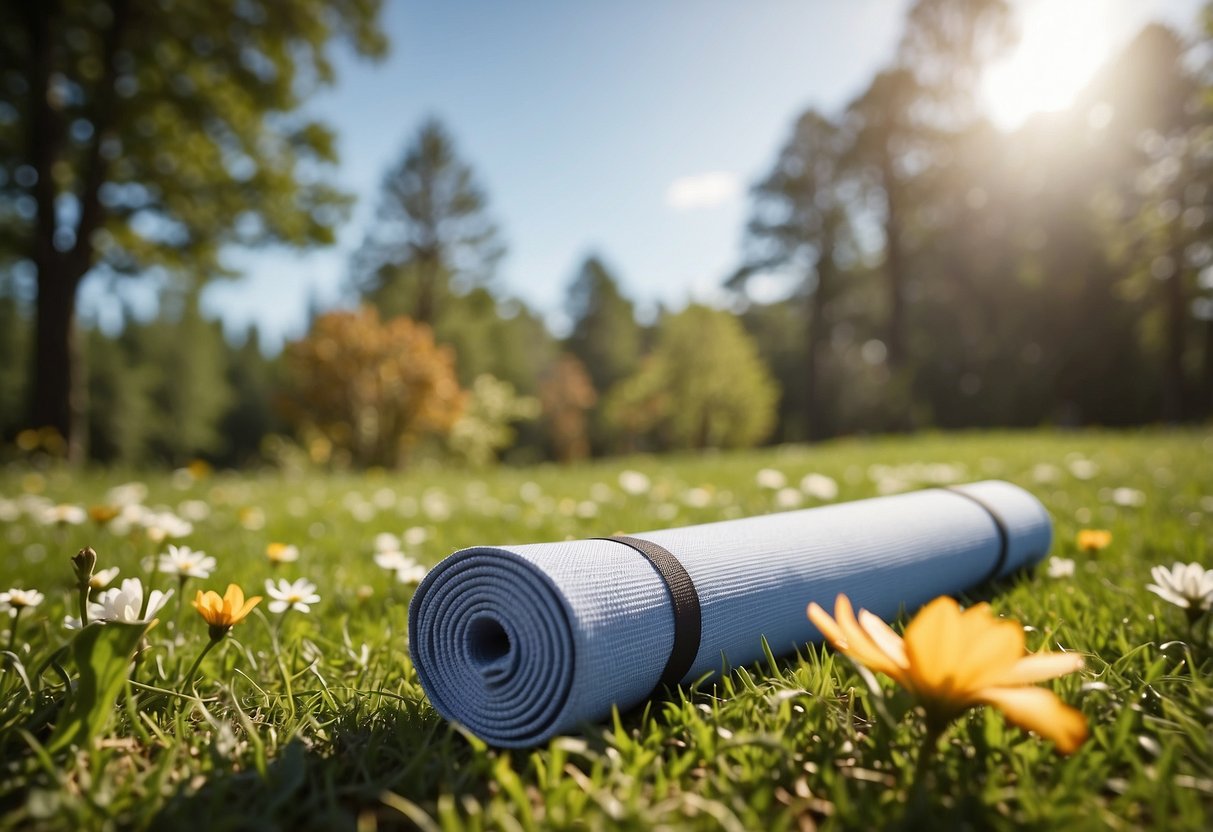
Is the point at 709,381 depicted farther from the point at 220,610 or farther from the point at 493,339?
the point at 220,610

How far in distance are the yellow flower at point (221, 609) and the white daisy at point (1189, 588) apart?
1735 mm

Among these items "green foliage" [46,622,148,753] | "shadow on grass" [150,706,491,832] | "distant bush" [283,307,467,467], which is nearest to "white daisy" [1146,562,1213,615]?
"shadow on grass" [150,706,491,832]

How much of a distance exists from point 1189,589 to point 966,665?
763 mm

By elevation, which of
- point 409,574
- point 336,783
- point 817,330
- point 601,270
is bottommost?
point 336,783

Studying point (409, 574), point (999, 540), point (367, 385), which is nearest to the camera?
point (409, 574)

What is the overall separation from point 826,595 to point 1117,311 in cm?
2640

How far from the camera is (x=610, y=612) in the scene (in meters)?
1.09

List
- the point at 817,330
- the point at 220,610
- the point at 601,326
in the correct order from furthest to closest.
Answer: the point at 601,326, the point at 817,330, the point at 220,610

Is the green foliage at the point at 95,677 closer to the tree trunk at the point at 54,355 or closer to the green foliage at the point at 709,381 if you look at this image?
the tree trunk at the point at 54,355

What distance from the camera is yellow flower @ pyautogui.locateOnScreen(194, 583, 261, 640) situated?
1.16m

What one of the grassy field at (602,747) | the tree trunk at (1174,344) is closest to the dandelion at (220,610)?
the grassy field at (602,747)

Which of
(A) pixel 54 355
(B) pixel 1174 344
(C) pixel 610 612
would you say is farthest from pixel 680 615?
(B) pixel 1174 344

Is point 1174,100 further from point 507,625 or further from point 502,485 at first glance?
point 507,625

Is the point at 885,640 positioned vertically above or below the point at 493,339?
below
